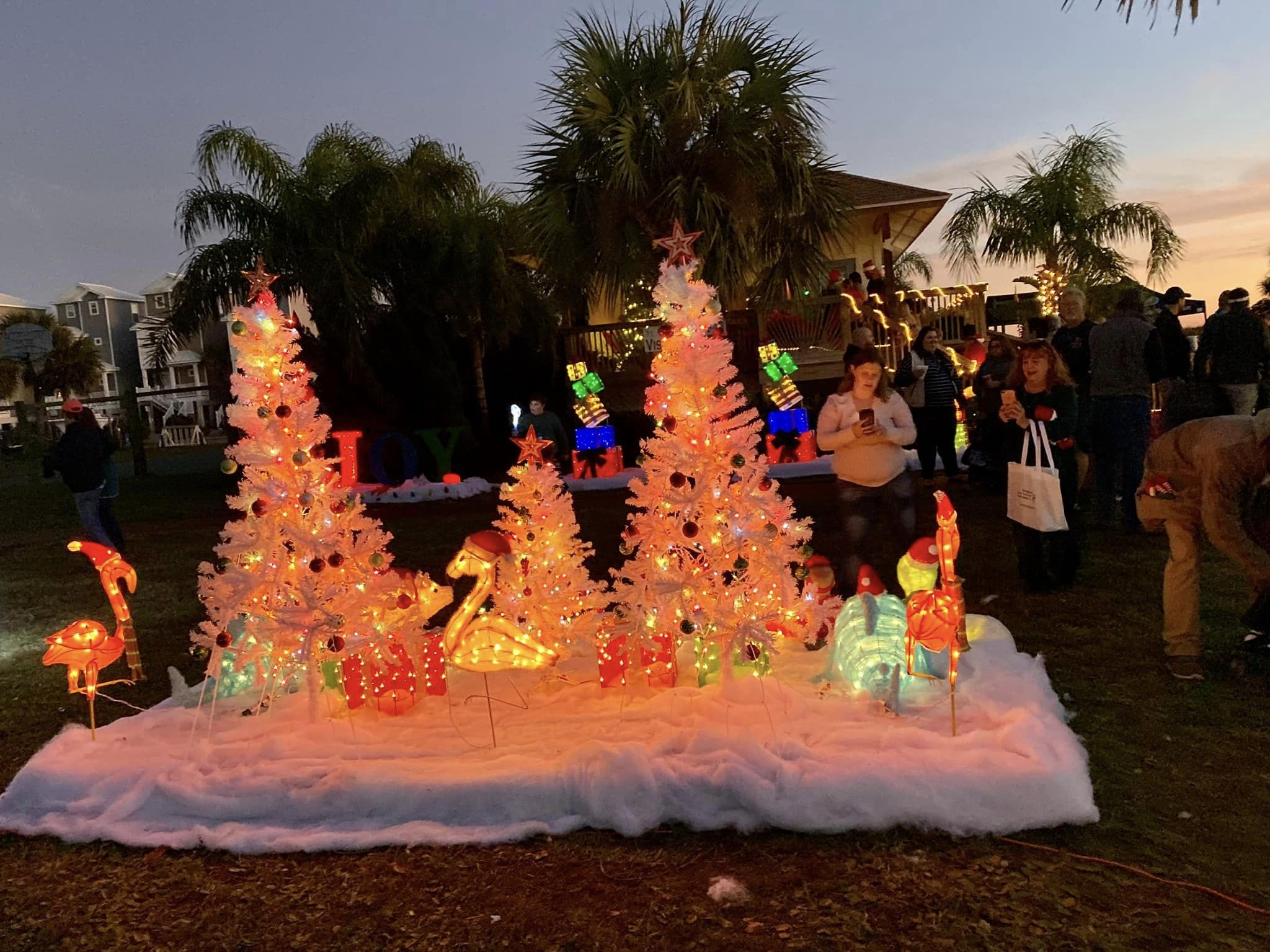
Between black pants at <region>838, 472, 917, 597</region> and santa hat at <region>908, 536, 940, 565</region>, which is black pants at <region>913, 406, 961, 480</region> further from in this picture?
santa hat at <region>908, 536, 940, 565</region>

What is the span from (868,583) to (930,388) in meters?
5.41

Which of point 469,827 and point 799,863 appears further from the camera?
point 469,827

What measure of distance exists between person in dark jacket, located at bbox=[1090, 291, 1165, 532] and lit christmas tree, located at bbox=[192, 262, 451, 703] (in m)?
5.72

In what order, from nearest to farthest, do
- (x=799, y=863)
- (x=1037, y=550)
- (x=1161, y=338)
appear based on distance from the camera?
(x=799, y=863) → (x=1037, y=550) → (x=1161, y=338)

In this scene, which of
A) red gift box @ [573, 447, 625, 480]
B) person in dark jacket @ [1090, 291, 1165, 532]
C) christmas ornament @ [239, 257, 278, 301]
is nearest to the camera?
christmas ornament @ [239, 257, 278, 301]

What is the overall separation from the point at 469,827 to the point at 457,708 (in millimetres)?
1166

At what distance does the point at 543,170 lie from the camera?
12086mm

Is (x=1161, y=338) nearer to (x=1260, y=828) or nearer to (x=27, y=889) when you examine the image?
(x=1260, y=828)

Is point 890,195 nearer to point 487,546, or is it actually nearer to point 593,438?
point 593,438

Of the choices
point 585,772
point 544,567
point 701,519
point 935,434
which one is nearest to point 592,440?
point 935,434

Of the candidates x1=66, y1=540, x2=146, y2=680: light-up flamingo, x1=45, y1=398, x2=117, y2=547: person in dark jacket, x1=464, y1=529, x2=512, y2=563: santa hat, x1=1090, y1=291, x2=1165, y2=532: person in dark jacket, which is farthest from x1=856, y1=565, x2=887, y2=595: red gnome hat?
x1=45, y1=398, x2=117, y2=547: person in dark jacket

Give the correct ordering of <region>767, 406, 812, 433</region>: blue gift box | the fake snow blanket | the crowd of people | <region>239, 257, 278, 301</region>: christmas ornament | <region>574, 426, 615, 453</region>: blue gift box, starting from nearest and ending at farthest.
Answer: the fake snow blanket
the crowd of people
<region>239, 257, 278, 301</region>: christmas ornament
<region>767, 406, 812, 433</region>: blue gift box
<region>574, 426, 615, 453</region>: blue gift box

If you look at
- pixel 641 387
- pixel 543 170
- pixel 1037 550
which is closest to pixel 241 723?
pixel 1037 550

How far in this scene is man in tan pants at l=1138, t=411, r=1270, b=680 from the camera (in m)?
3.92
